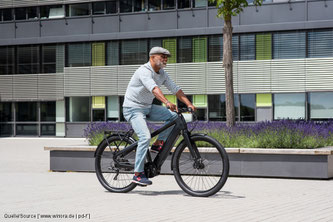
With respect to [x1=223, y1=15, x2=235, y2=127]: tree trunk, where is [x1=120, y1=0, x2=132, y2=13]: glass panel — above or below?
above

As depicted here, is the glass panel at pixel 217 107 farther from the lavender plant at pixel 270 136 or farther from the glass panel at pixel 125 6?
the lavender plant at pixel 270 136

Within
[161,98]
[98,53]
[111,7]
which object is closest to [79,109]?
[98,53]

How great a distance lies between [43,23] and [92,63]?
4059 mm

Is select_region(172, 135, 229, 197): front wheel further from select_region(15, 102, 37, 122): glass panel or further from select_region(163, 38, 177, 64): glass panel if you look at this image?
select_region(15, 102, 37, 122): glass panel

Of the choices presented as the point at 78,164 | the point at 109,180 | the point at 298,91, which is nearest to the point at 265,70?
the point at 298,91

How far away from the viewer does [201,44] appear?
32.3 metres

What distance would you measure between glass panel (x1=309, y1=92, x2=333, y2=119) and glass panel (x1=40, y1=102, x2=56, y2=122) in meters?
15.3

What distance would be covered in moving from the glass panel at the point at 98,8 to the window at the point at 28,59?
4.42 metres

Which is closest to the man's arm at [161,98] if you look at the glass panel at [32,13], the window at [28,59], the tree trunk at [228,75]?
the tree trunk at [228,75]

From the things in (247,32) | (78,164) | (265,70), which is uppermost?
(247,32)

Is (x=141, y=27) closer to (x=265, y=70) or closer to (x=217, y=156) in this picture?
(x=265, y=70)

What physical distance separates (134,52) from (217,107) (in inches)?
227

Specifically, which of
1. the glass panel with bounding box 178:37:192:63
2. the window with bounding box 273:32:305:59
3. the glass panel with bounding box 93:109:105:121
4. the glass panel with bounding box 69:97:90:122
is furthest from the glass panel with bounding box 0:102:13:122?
the window with bounding box 273:32:305:59

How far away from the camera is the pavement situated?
20.7ft
